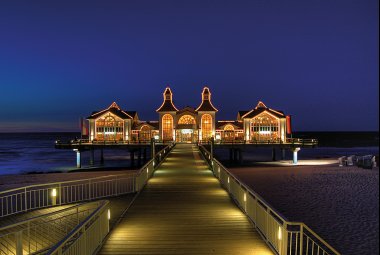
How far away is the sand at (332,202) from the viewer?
1466 cm

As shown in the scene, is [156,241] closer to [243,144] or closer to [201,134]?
[243,144]

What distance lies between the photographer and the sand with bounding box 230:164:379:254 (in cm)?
1466

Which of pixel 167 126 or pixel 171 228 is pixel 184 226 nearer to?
pixel 171 228

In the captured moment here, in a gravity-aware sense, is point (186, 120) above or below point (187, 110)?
below

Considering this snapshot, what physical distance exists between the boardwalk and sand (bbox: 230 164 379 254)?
489 cm

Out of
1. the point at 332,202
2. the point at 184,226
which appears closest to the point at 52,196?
the point at 184,226

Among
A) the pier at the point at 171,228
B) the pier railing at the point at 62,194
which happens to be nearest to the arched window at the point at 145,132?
the pier railing at the point at 62,194

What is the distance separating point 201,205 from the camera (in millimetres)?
13180

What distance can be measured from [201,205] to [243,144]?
1484 inches

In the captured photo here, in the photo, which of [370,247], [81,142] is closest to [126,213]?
[370,247]

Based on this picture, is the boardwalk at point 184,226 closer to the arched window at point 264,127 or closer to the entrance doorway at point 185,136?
the arched window at point 264,127

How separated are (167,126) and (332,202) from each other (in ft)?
130

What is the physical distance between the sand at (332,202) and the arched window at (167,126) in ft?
85.1

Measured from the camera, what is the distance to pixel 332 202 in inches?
843
